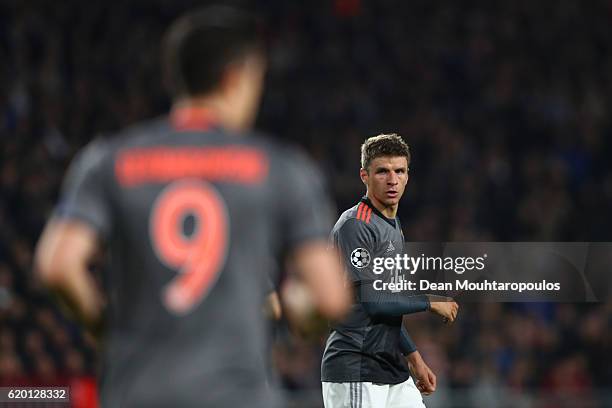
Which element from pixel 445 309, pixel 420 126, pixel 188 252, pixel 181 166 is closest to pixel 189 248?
pixel 188 252

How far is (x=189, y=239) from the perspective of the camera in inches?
96.3

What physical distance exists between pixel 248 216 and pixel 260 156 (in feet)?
0.43

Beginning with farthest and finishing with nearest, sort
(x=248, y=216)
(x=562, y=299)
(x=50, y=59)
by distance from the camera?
(x=50, y=59), (x=562, y=299), (x=248, y=216)

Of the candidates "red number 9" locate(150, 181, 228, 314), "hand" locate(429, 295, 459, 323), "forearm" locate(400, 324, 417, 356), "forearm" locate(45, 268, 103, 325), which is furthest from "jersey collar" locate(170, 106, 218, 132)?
"forearm" locate(400, 324, 417, 356)

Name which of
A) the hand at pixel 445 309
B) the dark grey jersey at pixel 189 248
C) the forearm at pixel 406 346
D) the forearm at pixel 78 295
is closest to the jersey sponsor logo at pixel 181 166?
the dark grey jersey at pixel 189 248

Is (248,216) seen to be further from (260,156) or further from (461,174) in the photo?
(461,174)

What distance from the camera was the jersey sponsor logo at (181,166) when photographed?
2.47m

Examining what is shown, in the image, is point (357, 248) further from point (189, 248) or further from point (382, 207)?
point (189, 248)

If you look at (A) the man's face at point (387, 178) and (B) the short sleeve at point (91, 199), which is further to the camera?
(A) the man's face at point (387, 178)

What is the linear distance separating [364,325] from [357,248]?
1.25 ft

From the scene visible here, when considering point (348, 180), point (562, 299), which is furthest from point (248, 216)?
point (348, 180)

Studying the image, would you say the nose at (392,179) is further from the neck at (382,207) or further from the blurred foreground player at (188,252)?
the blurred foreground player at (188,252)

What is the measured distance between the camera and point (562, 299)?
663cm

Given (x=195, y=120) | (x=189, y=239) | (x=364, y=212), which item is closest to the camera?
(x=189, y=239)
